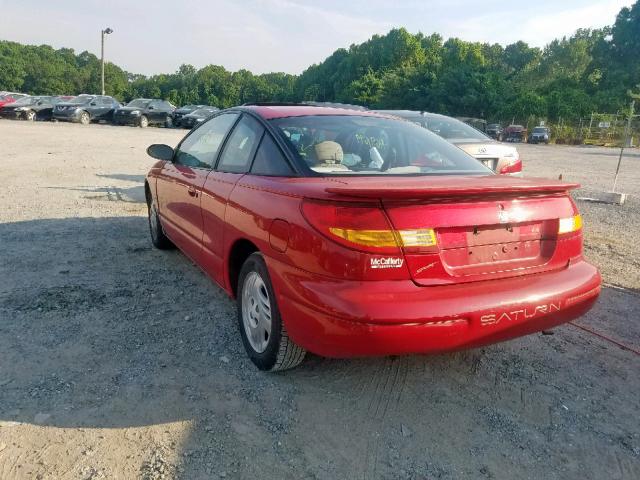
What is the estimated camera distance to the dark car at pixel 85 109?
3016 centimetres

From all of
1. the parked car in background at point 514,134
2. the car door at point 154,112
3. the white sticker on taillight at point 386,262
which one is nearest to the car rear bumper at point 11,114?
the car door at point 154,112

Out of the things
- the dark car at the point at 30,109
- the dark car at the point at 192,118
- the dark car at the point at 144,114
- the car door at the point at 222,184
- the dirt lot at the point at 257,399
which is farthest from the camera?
the dark car at the point at 192,118

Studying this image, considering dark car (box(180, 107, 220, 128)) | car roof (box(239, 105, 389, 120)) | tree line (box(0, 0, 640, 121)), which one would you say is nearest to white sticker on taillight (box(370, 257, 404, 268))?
car roof (box(239, 105, 389, 120))

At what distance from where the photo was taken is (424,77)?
66.8m

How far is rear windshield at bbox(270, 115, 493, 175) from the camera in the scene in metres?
3.21

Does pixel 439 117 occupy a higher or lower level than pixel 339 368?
higher

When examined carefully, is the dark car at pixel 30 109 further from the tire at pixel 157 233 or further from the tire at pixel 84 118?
the tire at pixel 157 233

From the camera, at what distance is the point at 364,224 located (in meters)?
2.41

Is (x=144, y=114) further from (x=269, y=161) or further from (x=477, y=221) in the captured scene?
(x=477, y=221)

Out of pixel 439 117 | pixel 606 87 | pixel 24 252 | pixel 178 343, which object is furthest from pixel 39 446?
pixel 606 87

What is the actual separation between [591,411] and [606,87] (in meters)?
70.6

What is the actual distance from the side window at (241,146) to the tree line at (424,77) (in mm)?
51287

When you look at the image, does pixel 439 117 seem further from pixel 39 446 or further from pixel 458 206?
pixel 39 446

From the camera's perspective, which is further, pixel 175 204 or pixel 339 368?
pixel 175 204
